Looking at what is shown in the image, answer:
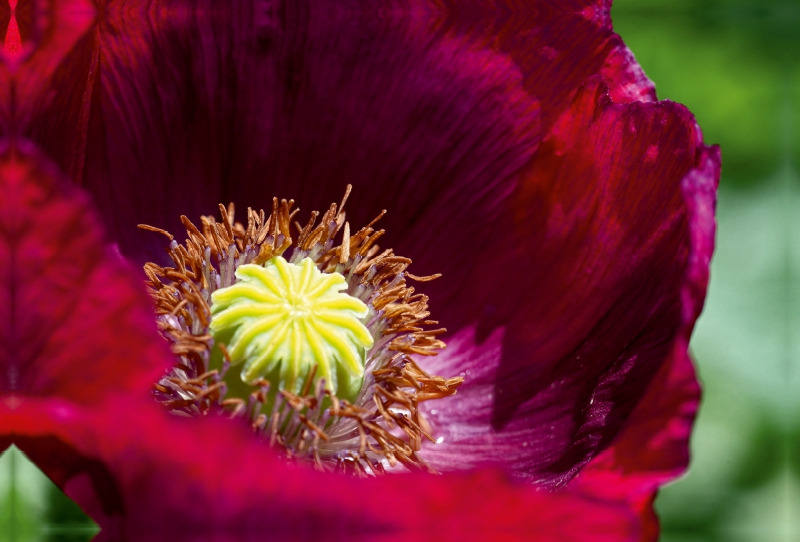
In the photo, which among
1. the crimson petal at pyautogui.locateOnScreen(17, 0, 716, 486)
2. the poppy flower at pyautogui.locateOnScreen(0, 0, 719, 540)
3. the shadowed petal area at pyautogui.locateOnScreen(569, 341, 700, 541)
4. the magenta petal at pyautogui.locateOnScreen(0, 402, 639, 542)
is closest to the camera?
the magenta petal at pyautogui.locateOnScreen(0, 402, 639, 542)

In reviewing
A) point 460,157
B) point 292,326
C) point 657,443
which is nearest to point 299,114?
point 460,157

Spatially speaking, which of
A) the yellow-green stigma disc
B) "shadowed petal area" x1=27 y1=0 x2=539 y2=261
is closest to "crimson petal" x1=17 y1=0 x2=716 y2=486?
"shadowed petal area" x1=27 y1=0 x2=539 y2=261

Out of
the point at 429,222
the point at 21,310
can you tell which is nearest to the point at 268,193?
the point at 429,222

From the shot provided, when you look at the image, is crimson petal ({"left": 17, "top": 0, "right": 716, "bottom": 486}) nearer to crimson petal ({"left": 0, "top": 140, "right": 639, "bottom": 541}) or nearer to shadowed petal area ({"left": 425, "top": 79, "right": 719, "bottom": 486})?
shadowed petal area ({"left": 425, "top": 79, "right": 719, "bottom": 486})

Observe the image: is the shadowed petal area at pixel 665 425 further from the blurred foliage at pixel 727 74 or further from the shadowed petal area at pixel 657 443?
the blurred foliage at pixel 727 74

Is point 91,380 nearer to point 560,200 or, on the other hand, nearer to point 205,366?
point 205,366
